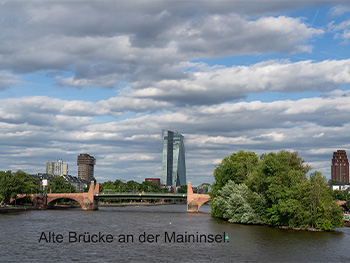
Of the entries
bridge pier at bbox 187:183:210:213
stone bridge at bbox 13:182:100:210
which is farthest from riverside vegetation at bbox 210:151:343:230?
stone bridge at bbox 13:182:100:210

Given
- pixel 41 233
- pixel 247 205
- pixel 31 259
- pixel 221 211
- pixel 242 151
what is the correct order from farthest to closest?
pixel 242 151 → pixel 221 211 → pixel 247 205 → pixel 41 233 → pixel 31 259

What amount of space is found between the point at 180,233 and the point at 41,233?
2673 cm

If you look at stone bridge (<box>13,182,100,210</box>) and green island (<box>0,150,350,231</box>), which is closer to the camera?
green island (<box>0,150,350,231</box>)

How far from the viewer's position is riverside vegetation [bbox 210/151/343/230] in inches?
3396

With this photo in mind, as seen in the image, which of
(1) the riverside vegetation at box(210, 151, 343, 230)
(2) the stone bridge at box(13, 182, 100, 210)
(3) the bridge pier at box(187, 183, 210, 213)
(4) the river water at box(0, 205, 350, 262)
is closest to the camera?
(4) the river water at box(0, 205, 350, 262)

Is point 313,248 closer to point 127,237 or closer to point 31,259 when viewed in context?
point 127,237

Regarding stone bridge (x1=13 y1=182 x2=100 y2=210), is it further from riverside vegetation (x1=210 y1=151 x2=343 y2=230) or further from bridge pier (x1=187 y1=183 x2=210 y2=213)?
riverside vegetation (x1=210 y1=151 x2=343 y2=230)

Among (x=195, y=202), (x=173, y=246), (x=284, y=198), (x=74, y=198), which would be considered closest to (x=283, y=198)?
(x=284, y=198)

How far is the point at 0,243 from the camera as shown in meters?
69.9

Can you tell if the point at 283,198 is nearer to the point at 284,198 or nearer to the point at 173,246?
the point at 284,198

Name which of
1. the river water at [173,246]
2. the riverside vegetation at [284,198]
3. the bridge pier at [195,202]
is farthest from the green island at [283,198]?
the bridge pier at [195,202]

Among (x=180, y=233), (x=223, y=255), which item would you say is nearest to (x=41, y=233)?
(x=180, y=233)

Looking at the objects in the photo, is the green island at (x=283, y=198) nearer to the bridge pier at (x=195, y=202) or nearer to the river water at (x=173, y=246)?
the river water at (x=173, y=246)

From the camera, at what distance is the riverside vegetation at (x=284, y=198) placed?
283ft
